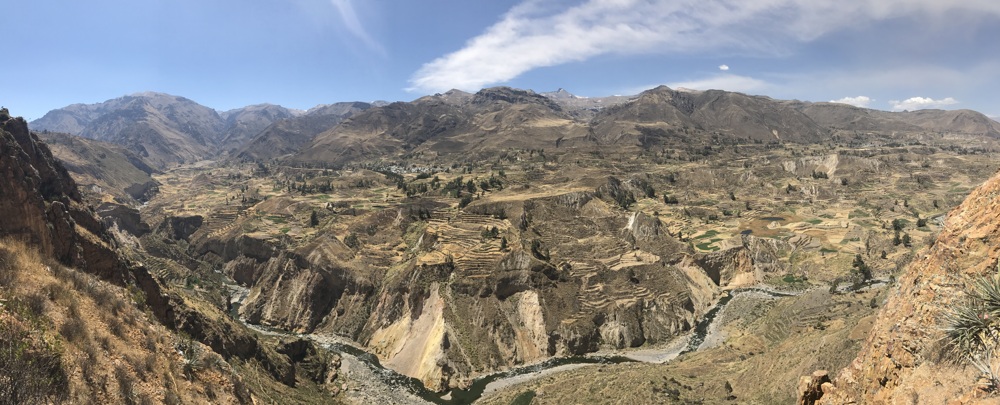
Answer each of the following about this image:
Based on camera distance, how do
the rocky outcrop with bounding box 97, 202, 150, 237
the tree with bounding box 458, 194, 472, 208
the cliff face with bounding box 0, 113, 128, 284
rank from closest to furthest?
the cliff face with bounding box 0, 113, 128, 284 < the tree with bounding box 458, 194, 472, 208 < the rocky outcrop with bounding box 97, 202, 150, 237

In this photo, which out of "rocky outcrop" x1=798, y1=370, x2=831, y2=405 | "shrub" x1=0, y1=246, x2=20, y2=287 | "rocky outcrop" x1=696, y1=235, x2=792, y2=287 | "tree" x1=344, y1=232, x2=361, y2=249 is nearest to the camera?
"shrub" x1=0, y1=246, x2=20, y2=287

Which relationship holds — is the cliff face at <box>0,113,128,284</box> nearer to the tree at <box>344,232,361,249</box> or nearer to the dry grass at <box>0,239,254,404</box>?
the dry grass at <box>0,239,254,404</box>

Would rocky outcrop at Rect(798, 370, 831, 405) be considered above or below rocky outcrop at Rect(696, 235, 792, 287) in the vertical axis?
above

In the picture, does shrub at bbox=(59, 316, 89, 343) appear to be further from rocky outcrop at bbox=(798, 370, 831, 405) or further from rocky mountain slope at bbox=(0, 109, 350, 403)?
rocky outcrop at bbox=(798, 370, 831, 405)

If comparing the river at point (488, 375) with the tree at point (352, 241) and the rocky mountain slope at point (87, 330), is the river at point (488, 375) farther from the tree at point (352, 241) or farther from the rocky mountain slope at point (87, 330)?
the tree at point (352, 241)

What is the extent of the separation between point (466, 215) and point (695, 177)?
104020mm

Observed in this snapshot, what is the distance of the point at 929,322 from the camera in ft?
43.0

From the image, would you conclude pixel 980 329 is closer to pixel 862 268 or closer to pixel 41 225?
pixel 41 225

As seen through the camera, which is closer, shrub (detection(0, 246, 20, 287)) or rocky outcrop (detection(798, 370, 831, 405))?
shrub (detection(0, 246, 20, 287))

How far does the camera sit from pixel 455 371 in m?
51.7

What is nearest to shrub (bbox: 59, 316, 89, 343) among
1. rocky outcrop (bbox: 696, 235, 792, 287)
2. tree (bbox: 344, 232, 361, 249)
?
tree (bbox: 344, 232, 361, 249)

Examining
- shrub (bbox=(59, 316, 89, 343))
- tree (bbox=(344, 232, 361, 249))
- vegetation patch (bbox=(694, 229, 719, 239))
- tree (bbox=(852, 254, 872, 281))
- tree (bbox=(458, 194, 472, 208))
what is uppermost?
shrub (bbox=(59, 316, 89, 343))

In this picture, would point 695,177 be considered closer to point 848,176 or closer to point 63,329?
point 848,176

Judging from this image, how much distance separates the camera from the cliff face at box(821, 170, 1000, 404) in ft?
39.0
